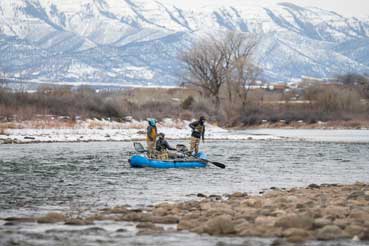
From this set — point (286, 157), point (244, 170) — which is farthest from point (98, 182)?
point (286, 157)

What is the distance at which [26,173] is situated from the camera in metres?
32.8

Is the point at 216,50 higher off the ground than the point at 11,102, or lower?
higher

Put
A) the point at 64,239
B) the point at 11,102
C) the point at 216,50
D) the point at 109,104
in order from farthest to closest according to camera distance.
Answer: the point at 216,50 < the point at 109,104 < the point at 11,102 < the point at 64,239

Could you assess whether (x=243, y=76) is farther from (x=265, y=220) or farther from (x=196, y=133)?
(x=265, y=220)

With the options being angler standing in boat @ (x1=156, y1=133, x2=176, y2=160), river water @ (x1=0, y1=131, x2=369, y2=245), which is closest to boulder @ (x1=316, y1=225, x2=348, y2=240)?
river water @ (x1=0, y1=131, x2=369, y2=245)

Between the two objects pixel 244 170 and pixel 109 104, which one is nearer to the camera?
pixel 244 170

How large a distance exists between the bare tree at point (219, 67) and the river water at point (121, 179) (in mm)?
48058

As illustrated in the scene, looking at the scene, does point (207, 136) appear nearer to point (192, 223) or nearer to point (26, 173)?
point (26, 173)

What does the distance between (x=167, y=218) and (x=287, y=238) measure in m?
3.38

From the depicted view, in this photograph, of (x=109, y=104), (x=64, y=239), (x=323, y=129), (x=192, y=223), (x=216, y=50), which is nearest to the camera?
(x=64, y=239)

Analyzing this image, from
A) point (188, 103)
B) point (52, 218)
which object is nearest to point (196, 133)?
point (52, 218)

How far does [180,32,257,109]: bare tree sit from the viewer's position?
101 meters

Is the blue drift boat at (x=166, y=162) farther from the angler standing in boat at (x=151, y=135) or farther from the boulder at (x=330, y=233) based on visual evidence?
the boulder at (x=330, y=233)

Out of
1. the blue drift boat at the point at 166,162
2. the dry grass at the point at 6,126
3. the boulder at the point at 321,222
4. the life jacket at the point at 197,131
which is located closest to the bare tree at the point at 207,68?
the dry grass at the point at 6,126
